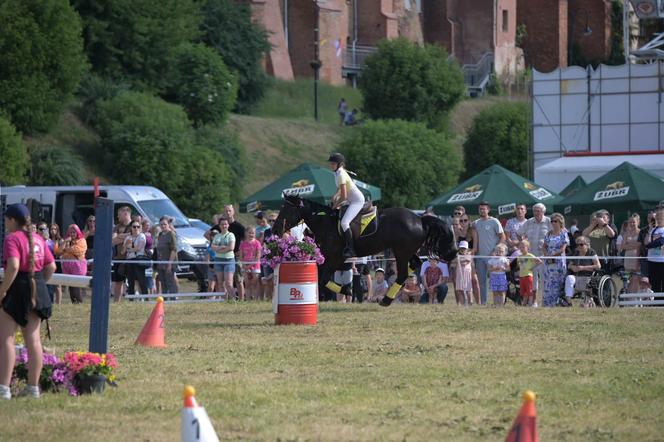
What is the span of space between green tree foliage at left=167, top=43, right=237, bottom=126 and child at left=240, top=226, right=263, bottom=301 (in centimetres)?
3848

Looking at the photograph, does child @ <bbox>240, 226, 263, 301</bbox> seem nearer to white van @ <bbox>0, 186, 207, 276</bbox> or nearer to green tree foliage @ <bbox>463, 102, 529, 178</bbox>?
white van @ <bbox>0, 186, 207, 276</bbox>

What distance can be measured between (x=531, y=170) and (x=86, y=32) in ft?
82.4

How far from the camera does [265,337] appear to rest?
17688 millimetres

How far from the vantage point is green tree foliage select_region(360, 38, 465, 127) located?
3127 inches

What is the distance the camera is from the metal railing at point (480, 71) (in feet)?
319

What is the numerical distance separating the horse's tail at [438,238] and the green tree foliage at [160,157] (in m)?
35.2

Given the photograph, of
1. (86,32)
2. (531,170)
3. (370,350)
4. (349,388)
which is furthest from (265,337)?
(86,32)

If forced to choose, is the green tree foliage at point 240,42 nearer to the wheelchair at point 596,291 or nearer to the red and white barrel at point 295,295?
the wheelchair at point 596,291

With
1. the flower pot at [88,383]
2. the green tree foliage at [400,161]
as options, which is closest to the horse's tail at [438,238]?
the flower pot at [88,383]

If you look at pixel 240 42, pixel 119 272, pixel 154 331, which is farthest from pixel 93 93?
pixel 154 331

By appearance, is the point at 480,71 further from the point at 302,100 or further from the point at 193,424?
the point at 193,424

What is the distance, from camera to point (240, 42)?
7419 cm

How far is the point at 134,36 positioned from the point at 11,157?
50.4 feet

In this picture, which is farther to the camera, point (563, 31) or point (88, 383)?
point (563, 31)
